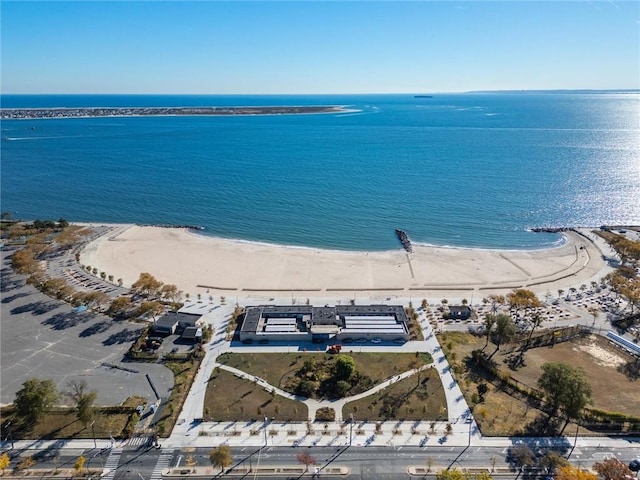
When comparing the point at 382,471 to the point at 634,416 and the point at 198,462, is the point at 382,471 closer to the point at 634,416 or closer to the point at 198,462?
the point at 198,462

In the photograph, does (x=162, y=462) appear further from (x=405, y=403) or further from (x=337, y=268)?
(x=337, y=268)

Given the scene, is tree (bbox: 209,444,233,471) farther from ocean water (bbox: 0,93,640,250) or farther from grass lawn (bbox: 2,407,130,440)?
ocean water (bbox: 0,93,640,250)

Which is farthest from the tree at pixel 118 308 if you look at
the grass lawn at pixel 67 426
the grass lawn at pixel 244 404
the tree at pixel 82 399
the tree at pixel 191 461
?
the tree at pixel 191 461

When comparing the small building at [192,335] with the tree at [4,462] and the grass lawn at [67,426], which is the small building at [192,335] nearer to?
the grass lawn at [67,426]

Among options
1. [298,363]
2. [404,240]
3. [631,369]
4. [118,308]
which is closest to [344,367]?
[298,363]

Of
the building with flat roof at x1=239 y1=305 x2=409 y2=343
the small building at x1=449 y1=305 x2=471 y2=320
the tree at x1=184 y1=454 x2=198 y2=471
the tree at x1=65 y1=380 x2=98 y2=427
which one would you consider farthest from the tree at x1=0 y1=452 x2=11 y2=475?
the small building at x1=449 y1=305 x2=471 y2=320

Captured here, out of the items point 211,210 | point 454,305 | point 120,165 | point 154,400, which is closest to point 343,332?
point 454,305
